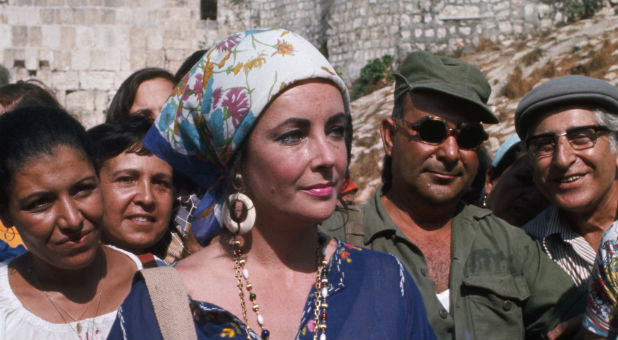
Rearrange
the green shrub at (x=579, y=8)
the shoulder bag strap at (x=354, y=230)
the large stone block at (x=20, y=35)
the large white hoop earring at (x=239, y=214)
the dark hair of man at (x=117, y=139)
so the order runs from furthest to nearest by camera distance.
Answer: the green shrub at (x=579, y=8) < the large stone block at (x=20, y=35) < the dark hair of man at (x=117, y=139) < the shoulder bag strap at (x=354, y=230) < the large white hoop earring at (x=239, y=214)

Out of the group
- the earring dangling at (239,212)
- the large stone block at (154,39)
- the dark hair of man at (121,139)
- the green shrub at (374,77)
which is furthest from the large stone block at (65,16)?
the earring dangling at (239,212)

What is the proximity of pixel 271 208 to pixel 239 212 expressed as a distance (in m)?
0.11

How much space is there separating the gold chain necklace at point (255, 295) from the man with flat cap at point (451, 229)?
2.33ft

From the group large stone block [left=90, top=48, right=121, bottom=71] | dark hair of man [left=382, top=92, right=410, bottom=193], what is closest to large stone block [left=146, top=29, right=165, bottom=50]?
large stone block [left=90, top=48, right=121, bottom=71]

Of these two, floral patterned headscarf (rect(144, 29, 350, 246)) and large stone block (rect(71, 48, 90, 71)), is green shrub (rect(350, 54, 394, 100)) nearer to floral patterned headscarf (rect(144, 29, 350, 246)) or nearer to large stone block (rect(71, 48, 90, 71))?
large stone block (rect(71, 48, 90, 71))

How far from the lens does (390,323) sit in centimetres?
191

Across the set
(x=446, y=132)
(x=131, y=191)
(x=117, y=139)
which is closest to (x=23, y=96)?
(x=117, y=139)

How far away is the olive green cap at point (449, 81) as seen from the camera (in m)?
2.99

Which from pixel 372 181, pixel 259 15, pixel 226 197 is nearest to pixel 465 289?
pixel 226 197

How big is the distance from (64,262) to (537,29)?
1298 centimetres

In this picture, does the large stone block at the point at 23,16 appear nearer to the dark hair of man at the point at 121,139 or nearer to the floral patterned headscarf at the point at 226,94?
the dark hair of man at the point at 121,139

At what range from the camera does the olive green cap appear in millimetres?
2994

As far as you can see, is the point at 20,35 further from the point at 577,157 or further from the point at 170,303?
the point at 170,303

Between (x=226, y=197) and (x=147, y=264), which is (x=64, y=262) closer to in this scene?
(x=147, y=264)
